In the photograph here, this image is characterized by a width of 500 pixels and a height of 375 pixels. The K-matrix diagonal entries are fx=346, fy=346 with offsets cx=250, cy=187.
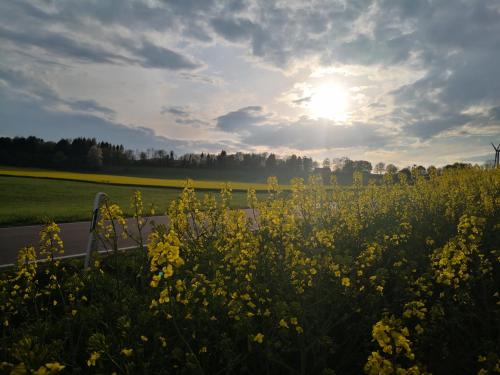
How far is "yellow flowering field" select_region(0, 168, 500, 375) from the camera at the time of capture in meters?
3.02

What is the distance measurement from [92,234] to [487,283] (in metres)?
6.04

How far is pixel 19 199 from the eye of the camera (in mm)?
21938

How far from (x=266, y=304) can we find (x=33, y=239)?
9.05m

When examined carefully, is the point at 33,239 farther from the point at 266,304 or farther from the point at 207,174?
the point at 207,174

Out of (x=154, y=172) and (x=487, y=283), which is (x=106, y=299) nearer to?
(x=487, y=283)

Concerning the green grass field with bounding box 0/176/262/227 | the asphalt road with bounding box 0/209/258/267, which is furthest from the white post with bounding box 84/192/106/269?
the green grass field with bounding box 0/176/262/227

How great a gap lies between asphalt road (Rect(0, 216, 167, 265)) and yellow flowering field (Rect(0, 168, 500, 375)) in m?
2.96

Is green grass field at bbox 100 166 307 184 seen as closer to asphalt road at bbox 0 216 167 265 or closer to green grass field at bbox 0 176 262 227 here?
green grass field at bbox 0 176 262 227

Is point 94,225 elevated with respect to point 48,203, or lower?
elevated

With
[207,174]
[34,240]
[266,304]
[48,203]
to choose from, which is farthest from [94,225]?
[207,174]

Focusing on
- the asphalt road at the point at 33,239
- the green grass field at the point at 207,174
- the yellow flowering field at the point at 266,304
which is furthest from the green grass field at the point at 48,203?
the green grass field at the point at 207,174

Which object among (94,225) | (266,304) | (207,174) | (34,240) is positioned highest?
(207,174)

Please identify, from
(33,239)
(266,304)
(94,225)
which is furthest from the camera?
(33,239)

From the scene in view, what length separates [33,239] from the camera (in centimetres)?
1031
